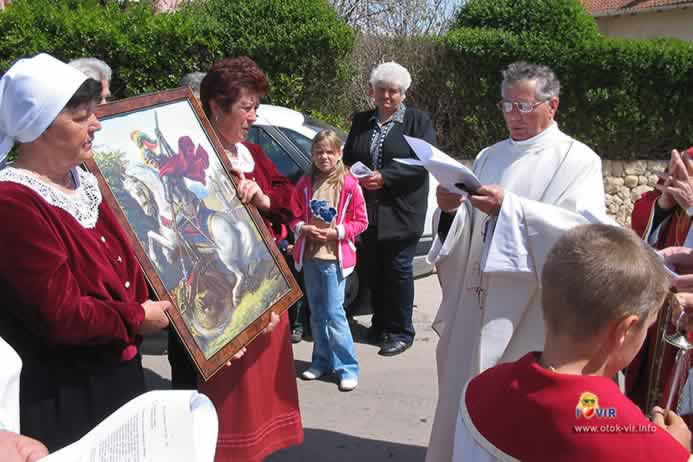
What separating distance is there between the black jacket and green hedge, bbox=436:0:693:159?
5.56 meters

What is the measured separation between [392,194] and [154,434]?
4460 millimetres

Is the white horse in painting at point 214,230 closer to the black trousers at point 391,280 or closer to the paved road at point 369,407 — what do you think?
the paved road at point 369,407

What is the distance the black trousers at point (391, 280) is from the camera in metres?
5.91

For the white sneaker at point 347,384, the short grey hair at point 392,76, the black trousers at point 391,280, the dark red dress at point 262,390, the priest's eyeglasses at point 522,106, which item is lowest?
the white sneaker at point 347,384

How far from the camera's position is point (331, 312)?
5234mm

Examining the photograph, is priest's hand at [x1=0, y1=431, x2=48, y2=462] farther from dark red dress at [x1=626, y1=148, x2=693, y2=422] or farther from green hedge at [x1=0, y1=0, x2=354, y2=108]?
green hedge at [x1=0, y1=0, x2=354, y2=108]

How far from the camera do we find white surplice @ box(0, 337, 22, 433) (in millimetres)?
1716

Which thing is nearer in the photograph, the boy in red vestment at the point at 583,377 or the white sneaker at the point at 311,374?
the boy in red vestment at the point at 583,377

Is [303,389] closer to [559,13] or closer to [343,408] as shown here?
[343,408]

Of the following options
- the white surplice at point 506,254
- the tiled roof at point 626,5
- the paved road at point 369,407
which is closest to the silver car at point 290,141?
the paved road at point 369,407

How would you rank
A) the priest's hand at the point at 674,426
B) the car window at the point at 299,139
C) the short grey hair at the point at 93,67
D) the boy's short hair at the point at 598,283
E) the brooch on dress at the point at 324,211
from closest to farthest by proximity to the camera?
the boy's short hair at the point at 598,283 < the priest's hand at the point at 674,426 < the short grey hair at the point at 93,67 < the brooch on dress at the point at 324,211 < the car window at the point at 299,139

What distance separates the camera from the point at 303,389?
526 cm

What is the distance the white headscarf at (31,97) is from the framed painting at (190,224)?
382 millimetres

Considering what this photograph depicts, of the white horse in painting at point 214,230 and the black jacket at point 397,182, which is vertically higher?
the white horse in painting at point 214,230
